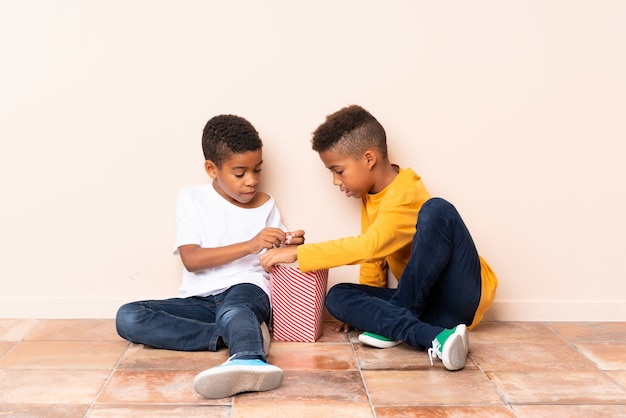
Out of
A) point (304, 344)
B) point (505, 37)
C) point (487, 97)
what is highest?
point (505, 37)

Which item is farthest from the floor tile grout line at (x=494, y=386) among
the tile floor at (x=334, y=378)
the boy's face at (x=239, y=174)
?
the boy's face at (x=239, y=174)

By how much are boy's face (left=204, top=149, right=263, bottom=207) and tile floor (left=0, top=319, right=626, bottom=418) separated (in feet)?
1.65

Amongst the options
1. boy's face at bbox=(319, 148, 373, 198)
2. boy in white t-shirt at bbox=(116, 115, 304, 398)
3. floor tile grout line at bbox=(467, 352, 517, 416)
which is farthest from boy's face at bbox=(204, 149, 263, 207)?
floor tile grout line at bbox=(467, 352, 517, 416)

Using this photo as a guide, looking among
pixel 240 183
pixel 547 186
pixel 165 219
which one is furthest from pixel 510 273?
pixel 165 219

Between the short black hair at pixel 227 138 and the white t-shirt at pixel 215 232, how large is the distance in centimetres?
15

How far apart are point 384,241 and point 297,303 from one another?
0.34 m

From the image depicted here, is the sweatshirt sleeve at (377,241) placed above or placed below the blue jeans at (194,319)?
above

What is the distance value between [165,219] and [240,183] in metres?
0.34

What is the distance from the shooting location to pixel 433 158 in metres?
2.67

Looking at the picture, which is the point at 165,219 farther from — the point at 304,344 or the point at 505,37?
the point at 505,37

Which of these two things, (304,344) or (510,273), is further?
(510,273)

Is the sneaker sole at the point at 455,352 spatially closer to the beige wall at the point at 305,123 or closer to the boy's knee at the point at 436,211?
the boy's knee at the point at 436,211

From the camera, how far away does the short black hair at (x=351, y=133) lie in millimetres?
2467

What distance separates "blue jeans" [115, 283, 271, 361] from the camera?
88.3 inches
